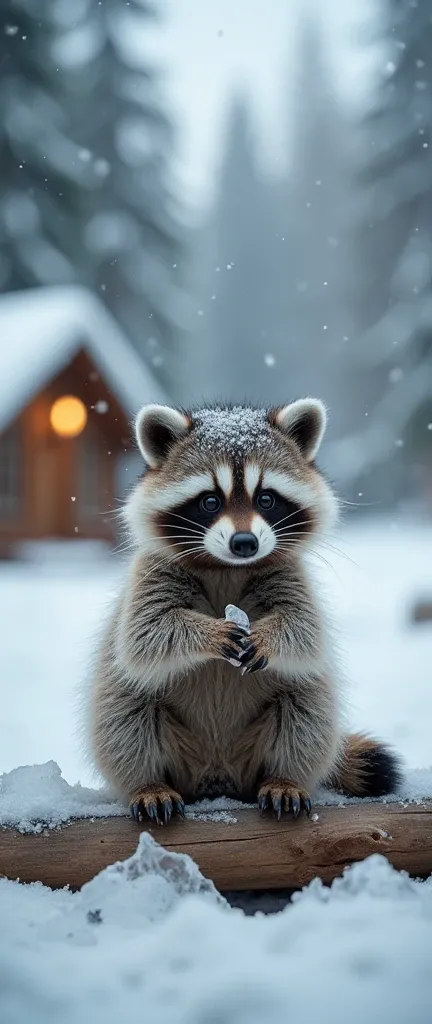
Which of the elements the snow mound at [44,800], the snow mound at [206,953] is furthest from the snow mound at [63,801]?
the snow mound at [206,953]

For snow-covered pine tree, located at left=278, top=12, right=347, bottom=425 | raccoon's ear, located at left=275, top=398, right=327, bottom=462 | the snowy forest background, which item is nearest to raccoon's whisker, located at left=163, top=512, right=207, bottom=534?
raccoon's ear, located at left=275, top=398, right=327, bottom=462

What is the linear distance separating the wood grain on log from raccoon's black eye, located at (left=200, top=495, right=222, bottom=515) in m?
0.87

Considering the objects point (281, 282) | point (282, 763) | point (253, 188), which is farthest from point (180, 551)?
point (253, 188)

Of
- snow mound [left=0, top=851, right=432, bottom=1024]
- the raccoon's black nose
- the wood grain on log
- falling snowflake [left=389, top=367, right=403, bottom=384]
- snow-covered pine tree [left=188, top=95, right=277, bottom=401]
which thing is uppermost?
snow-covered pine tree [left=188, top=95, right=277, bottom=401]

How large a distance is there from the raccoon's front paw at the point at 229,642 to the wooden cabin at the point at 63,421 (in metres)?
7.83

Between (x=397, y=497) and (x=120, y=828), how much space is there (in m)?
16.7

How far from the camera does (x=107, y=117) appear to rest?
1534 centimetres

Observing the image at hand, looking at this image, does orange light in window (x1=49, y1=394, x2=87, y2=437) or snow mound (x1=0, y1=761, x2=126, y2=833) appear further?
orange light in window (x1=49, y1=394, x2=87, y2=437)

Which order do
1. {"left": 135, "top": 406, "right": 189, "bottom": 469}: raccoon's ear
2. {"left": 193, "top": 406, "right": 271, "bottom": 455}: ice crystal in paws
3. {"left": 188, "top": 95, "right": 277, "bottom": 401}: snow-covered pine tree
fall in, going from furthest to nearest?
{"left": 188, "top": 95, "right": 277, "bottom": 401}: snow-covered pine tree, {"left": 135, "top": 406, "right": 189, "bottom": 469}: raccoon's ear, {"left": 193, "top": 406, "right": 271, "bottom": 455}: ice crystal in paws

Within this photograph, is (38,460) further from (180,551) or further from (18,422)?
(180,551)

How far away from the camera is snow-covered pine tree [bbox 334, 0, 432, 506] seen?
42.6 feet

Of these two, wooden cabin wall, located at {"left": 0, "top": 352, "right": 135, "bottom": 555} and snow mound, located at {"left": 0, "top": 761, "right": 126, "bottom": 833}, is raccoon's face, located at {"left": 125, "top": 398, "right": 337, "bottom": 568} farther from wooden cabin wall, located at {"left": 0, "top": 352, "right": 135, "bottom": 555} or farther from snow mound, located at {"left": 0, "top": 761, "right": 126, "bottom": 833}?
wooden cabin wall, located at {"left": 0, "top": 352, "right": 135, "bottom": 555}

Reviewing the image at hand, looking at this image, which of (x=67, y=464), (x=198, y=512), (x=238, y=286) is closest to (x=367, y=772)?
(x=198, y=512)

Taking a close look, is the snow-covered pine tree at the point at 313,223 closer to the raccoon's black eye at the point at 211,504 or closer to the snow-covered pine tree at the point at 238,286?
the snow-covered pine tree at the point at 238,286
